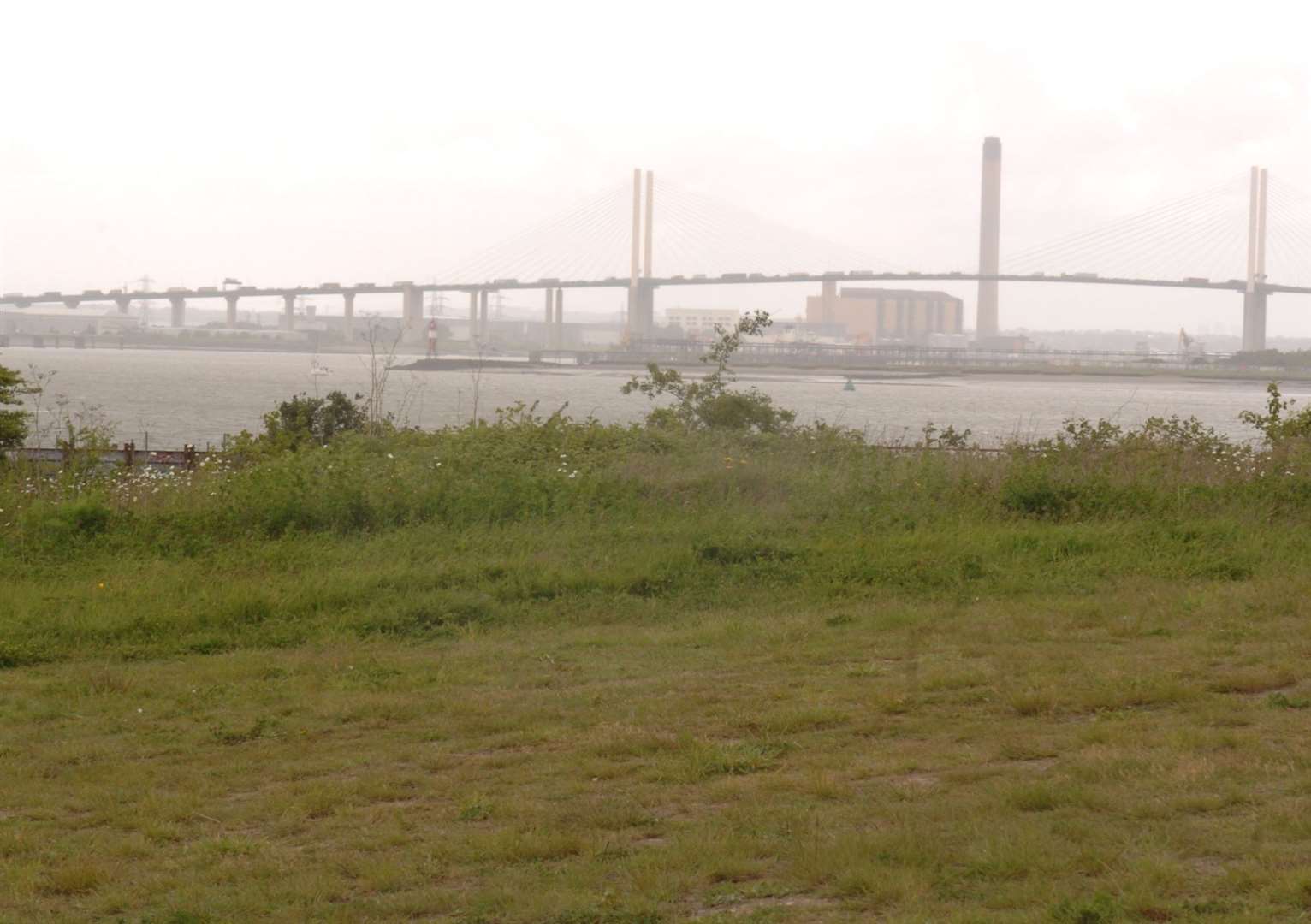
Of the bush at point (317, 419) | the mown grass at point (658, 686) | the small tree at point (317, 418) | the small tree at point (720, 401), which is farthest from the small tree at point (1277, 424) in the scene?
the bush at point (317, 419)

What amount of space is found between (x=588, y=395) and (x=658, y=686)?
154 ft

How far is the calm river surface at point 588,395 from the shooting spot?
→ 39531mm

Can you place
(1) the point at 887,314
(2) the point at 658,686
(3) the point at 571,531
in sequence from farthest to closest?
(1) the point at 887,314 < (3) the point at 571,531 < (2) the point at 658,686

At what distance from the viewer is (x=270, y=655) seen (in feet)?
20.8

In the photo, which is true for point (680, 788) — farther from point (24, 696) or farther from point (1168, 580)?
point (1168, 580)

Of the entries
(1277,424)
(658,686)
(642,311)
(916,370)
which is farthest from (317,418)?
(916,370)

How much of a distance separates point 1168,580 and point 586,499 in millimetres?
3545

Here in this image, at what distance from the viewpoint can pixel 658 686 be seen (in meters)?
5.50

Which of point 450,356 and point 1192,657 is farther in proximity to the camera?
point 450,356

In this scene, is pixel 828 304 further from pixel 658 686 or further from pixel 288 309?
pixel 658 686

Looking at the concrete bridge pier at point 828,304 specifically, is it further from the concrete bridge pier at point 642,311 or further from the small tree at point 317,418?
the small tree at point 317,418

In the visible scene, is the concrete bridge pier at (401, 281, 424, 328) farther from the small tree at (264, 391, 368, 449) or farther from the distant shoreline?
the small tree at (264, 391, 368, 449)

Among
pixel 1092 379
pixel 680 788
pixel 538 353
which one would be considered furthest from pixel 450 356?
pixel 680 788

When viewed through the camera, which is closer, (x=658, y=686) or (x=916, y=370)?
(x=658, y=686)
